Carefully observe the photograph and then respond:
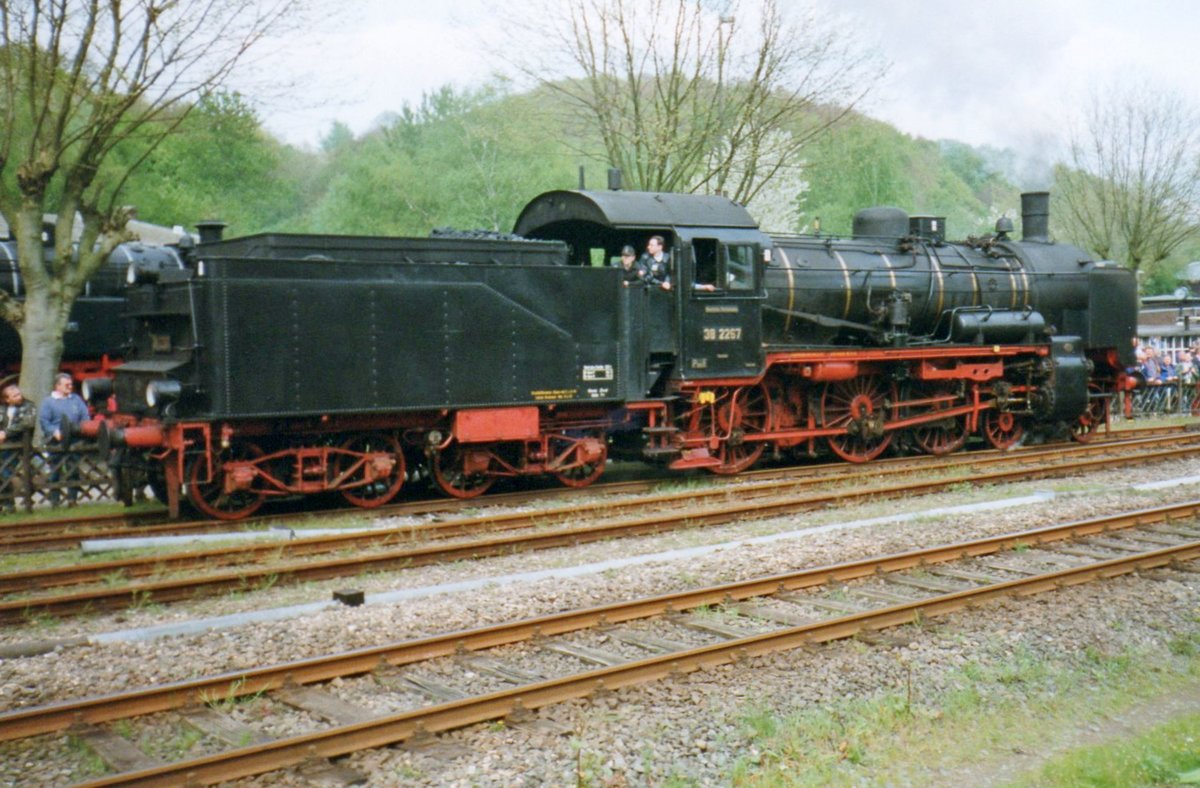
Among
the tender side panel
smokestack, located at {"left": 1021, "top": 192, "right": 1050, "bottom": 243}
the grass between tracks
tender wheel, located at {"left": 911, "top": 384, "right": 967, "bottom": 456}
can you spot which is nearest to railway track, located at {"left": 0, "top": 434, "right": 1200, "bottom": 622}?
the tender side panel

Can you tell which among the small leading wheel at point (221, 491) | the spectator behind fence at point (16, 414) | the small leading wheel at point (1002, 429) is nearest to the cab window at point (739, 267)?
the small leading wheel at point (1002, 429)

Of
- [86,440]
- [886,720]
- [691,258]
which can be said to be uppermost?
[691,258]

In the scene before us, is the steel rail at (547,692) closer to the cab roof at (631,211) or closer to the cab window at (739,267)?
the cab window at (739,267)

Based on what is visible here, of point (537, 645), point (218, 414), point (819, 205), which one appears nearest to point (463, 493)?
point (218, 414)

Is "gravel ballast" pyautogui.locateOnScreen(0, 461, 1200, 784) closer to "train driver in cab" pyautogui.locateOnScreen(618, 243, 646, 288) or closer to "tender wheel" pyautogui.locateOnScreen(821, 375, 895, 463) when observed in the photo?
"train driver in cab" pyautogui.locateOnScreen(618, 243, 646, 288)

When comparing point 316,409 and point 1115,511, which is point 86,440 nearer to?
point 316,409

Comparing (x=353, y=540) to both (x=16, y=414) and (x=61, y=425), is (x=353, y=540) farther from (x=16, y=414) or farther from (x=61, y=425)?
(x=16, y=414)

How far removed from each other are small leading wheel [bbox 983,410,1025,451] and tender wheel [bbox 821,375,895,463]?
2.29 m

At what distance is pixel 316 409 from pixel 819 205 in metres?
51.5

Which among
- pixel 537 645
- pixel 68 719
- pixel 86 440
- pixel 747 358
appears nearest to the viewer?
pixel 68 719

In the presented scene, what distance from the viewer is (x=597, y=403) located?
13.5 m

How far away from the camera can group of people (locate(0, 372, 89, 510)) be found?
1258 cm

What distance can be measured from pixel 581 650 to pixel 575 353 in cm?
635

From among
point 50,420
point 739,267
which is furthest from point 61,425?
point 739,267
